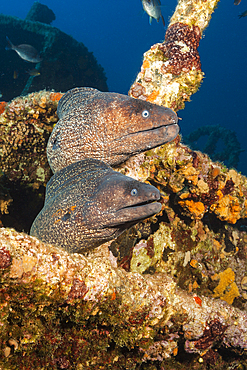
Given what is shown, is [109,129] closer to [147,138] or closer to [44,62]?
[147,138]

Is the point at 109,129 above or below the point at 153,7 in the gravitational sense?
below

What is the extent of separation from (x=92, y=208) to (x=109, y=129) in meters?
0.94

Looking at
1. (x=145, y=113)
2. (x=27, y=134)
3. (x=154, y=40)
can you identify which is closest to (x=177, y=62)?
(x=145, y=113)

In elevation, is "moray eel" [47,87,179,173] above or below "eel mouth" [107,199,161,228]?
above

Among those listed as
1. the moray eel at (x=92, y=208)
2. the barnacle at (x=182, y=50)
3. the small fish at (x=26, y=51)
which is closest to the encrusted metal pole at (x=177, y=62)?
the barnacle at (x=182, y=50)

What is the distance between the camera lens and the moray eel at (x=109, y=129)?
7.67 ft

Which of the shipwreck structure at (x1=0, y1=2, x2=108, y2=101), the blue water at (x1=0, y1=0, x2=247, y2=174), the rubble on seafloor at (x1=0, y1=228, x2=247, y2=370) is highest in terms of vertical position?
the blue water at (x1=0, y1=0, x2=247, y2=174)

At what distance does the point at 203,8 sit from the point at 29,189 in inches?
157

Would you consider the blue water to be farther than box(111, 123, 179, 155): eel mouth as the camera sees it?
Yes

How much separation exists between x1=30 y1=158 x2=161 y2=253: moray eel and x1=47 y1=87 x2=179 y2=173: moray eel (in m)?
0.29

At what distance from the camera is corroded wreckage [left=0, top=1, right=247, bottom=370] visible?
135cm

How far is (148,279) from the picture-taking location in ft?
7.59

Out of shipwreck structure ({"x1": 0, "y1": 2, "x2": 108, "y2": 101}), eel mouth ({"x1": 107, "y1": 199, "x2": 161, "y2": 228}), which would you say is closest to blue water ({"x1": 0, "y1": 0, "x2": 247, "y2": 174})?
shipwreck structure ({"x1": 0, "y1": 2, "x2": 108, "y2": 101})

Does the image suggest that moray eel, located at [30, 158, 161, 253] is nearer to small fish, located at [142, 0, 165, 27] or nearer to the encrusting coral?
the encrusting coral
